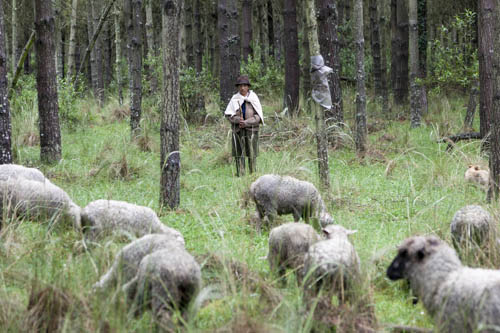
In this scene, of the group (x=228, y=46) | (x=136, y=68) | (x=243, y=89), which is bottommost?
(x=243, y=89)

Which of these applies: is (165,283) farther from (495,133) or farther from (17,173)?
(495,133)

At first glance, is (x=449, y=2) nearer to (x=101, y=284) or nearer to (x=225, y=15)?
(x=225, y=15)

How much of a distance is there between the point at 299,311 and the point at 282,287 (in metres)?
0.90

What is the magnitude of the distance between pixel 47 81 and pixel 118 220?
6659 millimetres

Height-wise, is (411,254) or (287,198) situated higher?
(287,198)

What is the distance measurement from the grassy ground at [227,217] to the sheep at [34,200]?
16cm

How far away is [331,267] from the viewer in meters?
4.19

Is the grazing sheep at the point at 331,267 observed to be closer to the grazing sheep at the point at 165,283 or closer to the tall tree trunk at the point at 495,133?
the grazing sheep at the point at 165,283

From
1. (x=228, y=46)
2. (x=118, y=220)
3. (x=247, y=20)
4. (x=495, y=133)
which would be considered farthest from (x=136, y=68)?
(x=495, y=133)

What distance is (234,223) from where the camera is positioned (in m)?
7.29

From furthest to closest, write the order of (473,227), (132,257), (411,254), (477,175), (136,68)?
(136,68), (477,175), (473,227), (132,257), (411,254)

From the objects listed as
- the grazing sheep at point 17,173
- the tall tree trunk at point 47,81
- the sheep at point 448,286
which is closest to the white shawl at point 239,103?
the tall tree trunk at point 47,81

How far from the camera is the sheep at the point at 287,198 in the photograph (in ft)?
22.2

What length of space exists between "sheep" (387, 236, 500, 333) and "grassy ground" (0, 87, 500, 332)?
0.44m
